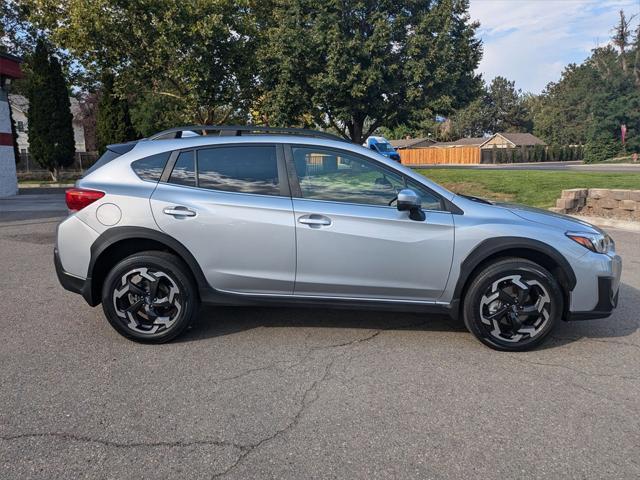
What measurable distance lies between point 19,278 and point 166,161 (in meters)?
3.38

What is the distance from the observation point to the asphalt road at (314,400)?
8.04 feet

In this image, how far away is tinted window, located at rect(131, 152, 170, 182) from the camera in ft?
12.9

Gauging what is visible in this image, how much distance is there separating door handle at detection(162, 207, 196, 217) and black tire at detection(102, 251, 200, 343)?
13.5 inches

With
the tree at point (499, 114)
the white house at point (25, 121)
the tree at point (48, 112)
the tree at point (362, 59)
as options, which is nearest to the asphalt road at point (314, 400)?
the tree at point (362, 59)

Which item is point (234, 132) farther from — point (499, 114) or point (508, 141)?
point (499, 114)

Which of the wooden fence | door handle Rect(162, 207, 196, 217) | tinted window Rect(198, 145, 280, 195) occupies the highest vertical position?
the wooden fence

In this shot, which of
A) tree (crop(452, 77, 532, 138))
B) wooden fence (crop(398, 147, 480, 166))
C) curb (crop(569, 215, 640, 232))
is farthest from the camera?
tree (crop(452, 77, 532, 138))

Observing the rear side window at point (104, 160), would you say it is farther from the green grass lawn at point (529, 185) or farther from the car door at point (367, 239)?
the green grass lawn at point (529, 185)

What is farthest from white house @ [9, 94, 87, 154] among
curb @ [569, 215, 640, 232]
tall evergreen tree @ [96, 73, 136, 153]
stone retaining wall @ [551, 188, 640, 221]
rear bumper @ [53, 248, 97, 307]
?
rear bumper @ [53, 248, 97, 307]

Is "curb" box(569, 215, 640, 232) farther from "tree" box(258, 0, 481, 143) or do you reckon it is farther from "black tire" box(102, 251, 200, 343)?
"tree" box(258, 0, 481, 143)

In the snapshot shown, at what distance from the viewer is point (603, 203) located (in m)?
11.2

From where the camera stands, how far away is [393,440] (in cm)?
264

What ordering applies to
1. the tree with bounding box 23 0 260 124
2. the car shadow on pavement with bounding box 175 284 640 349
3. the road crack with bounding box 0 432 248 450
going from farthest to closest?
the tree with bounding box 23 0 260 124 < the car shadow on pavement with bounding box 175 284 640 349 < the road crack with bounding box 0 432 248 450

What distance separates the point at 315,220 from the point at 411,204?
746mm
